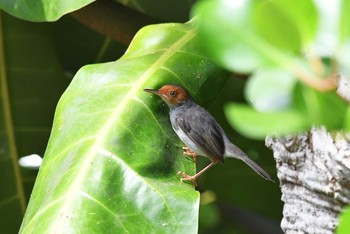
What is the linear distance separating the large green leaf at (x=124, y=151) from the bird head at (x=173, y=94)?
0.06 ft

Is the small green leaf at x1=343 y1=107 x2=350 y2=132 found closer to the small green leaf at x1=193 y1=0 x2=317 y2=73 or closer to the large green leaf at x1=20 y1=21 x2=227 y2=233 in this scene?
the small green leaf at x1=193 y1=0 x2=317 y2=73

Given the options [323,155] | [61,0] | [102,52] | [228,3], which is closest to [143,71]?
[61,0]

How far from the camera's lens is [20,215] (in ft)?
8.05

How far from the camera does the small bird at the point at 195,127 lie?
1.75 meters

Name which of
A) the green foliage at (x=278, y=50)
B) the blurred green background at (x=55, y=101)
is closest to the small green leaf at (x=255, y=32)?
the green foliage at (x=278, y=50)

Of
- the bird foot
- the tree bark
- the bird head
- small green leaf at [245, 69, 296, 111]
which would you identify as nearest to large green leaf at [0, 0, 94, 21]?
the bird head

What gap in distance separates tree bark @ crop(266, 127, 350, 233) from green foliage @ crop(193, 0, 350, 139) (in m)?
0.85

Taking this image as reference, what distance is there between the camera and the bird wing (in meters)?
1.94

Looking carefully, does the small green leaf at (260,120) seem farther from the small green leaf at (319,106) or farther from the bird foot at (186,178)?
the bird foot at (186,178)

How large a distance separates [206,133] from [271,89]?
1.73 metres

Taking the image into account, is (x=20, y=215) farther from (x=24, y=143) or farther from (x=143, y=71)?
(x=143, y=71)

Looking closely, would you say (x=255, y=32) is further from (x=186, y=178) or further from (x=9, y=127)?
(x=9, y=127)

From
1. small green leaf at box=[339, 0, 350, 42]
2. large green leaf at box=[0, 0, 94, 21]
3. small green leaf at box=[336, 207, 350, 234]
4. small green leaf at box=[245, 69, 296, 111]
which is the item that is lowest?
large green leaf at box=[0, 0, 94, 21]

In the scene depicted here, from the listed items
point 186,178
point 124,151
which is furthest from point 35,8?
point 186,178
